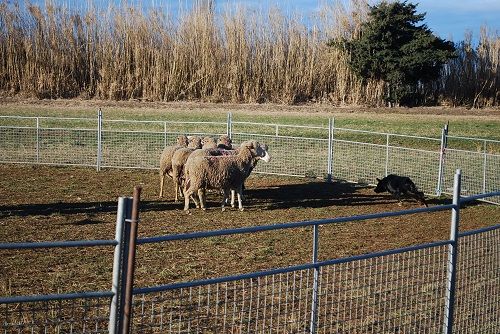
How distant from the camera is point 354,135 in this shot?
90.5 ft

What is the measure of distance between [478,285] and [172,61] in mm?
29755

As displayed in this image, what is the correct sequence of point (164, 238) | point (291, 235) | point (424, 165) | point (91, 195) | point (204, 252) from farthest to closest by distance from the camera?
point (424, 165) → point (91, 195) → point (291, 235) → point (204, 252) → point (164, 238)

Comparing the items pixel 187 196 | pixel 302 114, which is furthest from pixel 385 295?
pixel 302 114

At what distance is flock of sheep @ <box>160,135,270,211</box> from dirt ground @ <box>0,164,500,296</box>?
0.41 m

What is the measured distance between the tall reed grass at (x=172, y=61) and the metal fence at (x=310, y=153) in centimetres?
825

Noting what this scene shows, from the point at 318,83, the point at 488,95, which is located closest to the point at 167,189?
the point at 318,83

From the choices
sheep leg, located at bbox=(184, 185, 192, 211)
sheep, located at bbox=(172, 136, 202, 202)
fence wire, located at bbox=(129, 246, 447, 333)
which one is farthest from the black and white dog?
fence wire, located at bbox=(129, 246, 447, 333)

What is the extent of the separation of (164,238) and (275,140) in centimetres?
1987

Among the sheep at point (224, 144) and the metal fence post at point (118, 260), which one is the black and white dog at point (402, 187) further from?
the metal fence post at point (118, 260)

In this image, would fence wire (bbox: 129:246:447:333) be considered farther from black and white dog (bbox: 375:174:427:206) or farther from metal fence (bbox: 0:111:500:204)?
metal fence (bbox: 0:111:500:204)

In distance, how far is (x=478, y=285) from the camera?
22.7 ft

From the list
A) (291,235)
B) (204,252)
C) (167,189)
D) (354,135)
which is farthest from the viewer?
(354,135)

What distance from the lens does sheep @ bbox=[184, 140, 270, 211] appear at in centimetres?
1491

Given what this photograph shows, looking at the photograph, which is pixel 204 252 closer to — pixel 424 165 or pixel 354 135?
pixel 424 165
